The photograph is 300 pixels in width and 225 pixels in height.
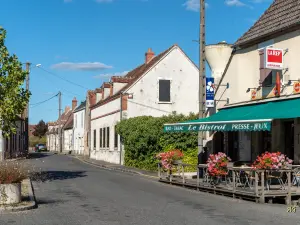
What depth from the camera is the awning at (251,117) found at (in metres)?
14.3

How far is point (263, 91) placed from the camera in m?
18.4

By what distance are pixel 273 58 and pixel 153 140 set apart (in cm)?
1156

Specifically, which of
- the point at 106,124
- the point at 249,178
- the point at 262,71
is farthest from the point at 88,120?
the point at 249,178

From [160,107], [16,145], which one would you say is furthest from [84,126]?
[160,107]

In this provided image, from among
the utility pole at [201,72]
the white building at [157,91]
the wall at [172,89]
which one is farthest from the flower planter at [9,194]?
the wall at [172,89]

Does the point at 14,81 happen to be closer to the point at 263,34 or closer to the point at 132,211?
the point at 132,211

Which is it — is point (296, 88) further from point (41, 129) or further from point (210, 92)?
point (41, 129)

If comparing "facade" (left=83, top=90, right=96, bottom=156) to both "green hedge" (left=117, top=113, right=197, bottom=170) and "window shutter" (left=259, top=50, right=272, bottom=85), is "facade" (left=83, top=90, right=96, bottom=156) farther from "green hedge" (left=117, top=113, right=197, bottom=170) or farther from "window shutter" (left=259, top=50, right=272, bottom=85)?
"window shutter" (left=259, top=50, right=272, bottom=85)

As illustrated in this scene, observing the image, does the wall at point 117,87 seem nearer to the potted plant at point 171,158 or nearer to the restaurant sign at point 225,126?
the restaurant sign at point 225,126

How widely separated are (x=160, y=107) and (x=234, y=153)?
565 inches

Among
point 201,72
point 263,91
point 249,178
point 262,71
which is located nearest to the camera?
point 249,178

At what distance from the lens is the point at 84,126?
5959 centimetres

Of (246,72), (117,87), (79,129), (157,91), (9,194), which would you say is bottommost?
(9,194)

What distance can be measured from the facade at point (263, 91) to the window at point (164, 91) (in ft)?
42.0
